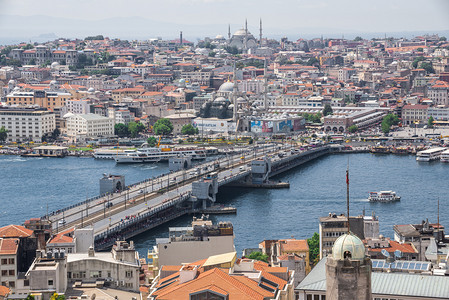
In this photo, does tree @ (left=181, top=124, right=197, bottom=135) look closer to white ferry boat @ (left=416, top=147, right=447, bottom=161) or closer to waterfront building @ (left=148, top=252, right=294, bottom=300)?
white ferry boat @ (left=416, top=147, right=447, bottom=161)

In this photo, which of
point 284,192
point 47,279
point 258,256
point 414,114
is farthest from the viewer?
point 414,114

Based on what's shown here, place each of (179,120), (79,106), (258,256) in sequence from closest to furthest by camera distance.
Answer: (258,256)
(179,120)
(79,106)

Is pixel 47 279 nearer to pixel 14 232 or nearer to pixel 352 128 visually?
pixel 14 232

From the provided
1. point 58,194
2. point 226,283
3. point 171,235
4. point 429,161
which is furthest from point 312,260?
point 429,161

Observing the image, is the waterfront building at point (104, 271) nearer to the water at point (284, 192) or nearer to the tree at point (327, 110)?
the water at point (284, 192)

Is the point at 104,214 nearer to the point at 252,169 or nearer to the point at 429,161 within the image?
the point at 252,169

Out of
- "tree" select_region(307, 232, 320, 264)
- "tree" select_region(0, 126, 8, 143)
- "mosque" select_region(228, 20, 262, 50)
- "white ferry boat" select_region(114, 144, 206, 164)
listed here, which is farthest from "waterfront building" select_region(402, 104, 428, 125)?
"mosque" select_region(228, 20, 262, 50)

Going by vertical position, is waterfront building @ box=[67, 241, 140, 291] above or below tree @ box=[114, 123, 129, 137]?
above

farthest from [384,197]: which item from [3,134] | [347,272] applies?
[347,272]
